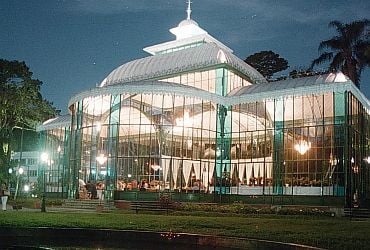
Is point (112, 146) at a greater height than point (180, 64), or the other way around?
point (180, 64)

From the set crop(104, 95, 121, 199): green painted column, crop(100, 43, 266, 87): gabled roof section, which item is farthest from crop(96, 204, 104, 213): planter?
crop(100, 43, 266, 87): gabled roof section

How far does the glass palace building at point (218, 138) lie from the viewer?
3456cm

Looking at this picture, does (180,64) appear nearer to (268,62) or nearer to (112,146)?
(112,146)

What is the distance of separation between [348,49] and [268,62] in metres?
23.8

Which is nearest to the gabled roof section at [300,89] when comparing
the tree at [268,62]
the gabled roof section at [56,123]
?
the gabled roof section at [56,123]

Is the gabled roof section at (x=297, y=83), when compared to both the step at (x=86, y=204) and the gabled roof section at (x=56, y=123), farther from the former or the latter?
the gabled roof section at (x=56, y=123)

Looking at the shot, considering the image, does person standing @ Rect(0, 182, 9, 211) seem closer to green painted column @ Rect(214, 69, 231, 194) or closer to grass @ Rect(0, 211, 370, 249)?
grass @ Rect(0, 211, 370, 249)

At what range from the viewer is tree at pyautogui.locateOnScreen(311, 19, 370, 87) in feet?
163

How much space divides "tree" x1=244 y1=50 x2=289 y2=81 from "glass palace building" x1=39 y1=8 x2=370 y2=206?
106ft

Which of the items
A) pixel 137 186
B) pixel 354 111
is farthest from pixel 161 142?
pixel 354 111

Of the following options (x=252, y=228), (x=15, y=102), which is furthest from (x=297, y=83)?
(x=15, y=102)

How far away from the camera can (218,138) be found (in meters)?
39.4

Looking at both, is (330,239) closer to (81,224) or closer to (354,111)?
(81,224)

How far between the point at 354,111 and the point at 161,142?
1324 centimetres
